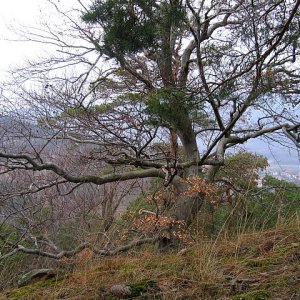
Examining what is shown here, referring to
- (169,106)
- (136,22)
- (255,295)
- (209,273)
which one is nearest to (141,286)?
(209,273)

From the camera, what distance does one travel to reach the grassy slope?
192cm

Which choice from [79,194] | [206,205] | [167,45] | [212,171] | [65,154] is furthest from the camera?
[79,194]

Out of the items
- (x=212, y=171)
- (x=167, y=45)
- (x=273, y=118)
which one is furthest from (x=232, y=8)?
(x=212, y=171)

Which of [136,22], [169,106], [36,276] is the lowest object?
[36,276]

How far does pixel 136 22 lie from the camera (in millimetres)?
4820

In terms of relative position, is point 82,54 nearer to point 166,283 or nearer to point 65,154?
point 65,154

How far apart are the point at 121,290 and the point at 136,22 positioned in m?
3.70

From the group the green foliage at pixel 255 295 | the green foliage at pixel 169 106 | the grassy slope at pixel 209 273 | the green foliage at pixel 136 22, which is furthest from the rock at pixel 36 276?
the green foliage at pixel 136 22

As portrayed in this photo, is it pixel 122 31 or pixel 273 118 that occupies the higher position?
pixel 122 31

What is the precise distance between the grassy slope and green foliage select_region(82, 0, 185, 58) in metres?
3.02

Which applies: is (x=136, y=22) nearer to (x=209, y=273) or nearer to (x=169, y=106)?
(x=169, y=106)

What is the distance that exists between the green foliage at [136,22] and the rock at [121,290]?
137 inches

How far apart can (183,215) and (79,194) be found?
382 cm

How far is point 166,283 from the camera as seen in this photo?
2107 mm
